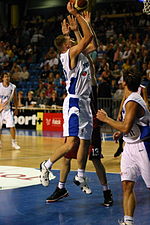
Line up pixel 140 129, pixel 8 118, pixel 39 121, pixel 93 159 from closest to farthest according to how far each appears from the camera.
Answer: pixel 140 129
pixel 93 159
pixel 8 118
pixel 39 121

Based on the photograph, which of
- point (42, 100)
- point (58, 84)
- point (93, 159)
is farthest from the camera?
point (58, 84)

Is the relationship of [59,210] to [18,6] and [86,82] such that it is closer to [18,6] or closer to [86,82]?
[86,82]

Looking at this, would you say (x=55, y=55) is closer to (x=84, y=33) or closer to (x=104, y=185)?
(x=104, y=185)

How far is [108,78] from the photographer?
20.7 m

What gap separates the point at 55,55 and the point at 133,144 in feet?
64.8

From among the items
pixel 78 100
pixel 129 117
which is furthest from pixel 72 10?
pixel 129 117

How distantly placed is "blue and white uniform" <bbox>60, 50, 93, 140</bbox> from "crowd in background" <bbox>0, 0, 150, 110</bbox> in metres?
10.00

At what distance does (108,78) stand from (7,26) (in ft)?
48.9

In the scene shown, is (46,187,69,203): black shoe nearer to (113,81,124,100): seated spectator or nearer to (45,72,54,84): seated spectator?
A: (113,81,124,100): seated spectator

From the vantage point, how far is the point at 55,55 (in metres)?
25.3

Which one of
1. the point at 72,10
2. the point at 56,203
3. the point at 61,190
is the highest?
the point at 72,10

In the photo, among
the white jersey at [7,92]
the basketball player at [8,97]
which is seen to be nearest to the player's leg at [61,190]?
the basketball player at [8,97]

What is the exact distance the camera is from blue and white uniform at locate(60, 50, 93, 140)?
7.33 metres

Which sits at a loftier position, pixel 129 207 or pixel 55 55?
pixel 55 55
